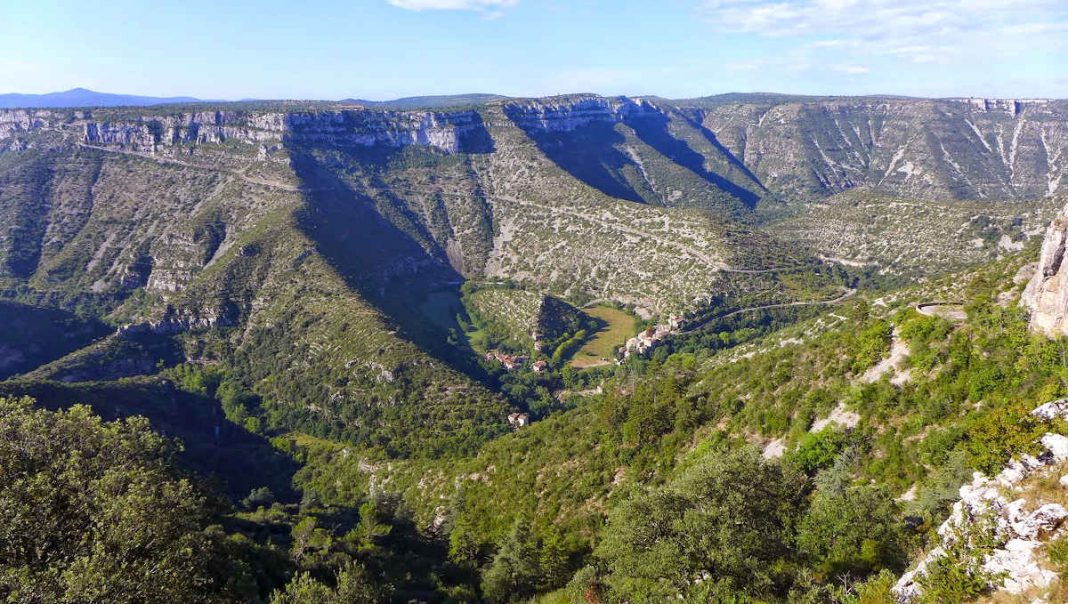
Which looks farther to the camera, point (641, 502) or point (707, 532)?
point (641, 502)

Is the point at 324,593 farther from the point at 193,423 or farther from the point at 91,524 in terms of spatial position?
the point at 193,423

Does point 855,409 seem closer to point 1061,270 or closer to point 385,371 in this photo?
point 1061,270

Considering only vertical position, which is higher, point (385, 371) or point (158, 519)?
point (158, 519)

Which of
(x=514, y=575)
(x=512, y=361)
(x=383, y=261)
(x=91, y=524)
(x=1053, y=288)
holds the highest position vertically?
(x=1053, y=288)

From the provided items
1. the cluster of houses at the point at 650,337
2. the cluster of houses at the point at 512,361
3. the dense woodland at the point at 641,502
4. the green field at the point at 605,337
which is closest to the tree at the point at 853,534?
the dense woodland at the point at 641,502

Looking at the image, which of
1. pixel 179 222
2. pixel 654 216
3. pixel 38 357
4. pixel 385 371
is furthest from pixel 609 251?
pixel 38 357

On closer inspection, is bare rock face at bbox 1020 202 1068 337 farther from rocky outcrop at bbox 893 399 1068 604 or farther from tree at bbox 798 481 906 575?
rocky outcrop at bbox 893 399 1068 604

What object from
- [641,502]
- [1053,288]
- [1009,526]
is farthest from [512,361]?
[1009,526]
